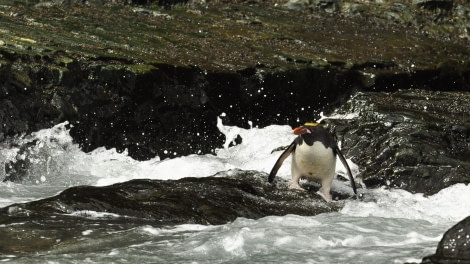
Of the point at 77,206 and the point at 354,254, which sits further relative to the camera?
the point at 77,206

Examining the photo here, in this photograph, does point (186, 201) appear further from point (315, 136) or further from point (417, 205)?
point (417, 205)

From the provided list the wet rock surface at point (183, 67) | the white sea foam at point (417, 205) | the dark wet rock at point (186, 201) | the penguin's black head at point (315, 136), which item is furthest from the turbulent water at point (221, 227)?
the penguin's black head at point (315, 136)

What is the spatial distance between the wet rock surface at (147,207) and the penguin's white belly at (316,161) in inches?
11.6

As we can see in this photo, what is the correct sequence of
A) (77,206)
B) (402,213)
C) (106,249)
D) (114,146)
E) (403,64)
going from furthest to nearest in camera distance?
1. (403,64)
2. (114,146)
3. (402,213)
4. (77,206)
5. (106,249)

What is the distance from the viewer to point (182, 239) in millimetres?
5105

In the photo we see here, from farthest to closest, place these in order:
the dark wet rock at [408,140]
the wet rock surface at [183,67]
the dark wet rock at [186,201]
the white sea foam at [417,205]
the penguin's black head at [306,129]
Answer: the wet rock surface at [183,67] → the dark wet rock at [408,140] → the penguin's black head at [306,129] → the white sea foam at [417,205] → the dark wet rock at [186,201]

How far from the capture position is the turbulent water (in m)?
4.70

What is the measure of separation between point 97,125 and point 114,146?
1.03 ft

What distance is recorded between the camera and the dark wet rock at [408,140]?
7.45 meters

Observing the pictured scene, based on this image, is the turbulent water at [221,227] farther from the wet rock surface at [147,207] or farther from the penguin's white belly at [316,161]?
the penguin's white belly at [316,161]

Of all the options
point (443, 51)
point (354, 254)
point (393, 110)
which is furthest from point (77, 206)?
point (443, 51)

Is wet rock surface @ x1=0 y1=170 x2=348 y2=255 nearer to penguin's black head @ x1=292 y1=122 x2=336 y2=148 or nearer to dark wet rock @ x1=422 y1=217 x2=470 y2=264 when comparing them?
penguin's black head @ x1=292 y1=122 x2=336 y2=148

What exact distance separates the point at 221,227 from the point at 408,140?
3.06 m

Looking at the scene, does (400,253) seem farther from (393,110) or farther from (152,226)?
(393,110)
